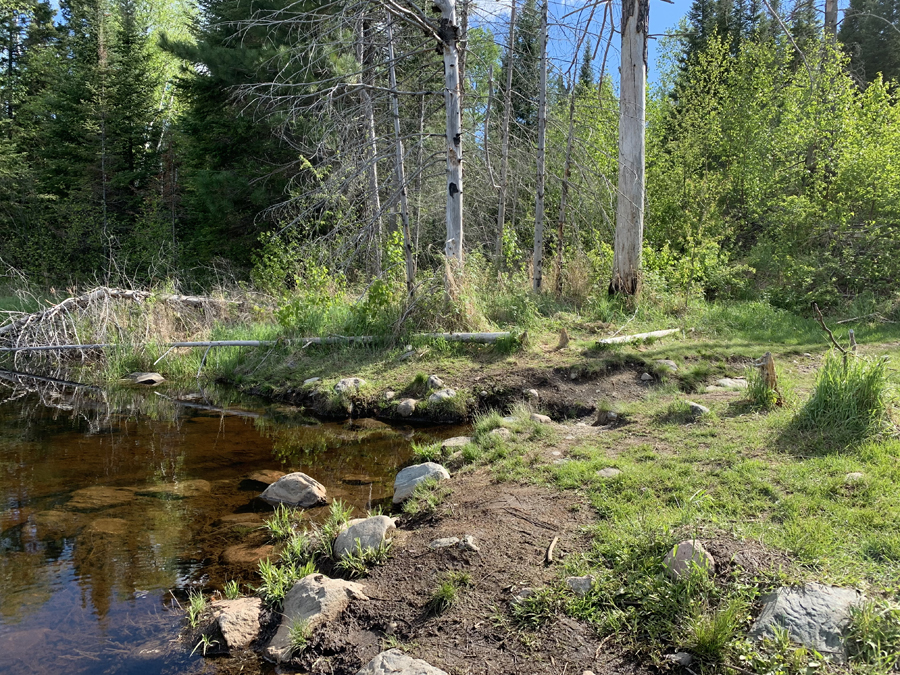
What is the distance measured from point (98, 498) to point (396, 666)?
429 cm

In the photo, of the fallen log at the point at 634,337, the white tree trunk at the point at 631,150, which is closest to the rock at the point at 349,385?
the fallen log at the point at 634,337

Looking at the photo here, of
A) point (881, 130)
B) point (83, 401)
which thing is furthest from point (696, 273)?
point (83, 401)

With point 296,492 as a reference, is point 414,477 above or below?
above

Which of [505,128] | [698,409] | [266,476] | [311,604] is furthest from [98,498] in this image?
[505,128]

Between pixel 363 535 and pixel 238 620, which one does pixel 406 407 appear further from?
pixel 238 620

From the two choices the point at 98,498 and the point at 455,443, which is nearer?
the point at 98,498

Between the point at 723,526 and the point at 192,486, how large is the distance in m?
5.03

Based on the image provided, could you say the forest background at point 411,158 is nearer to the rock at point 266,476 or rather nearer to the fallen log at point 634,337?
the fallen log at point 634,337

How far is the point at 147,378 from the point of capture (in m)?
10.7

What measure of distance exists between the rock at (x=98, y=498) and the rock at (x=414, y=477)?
277 cm

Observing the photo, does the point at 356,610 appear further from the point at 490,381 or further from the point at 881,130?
the point at 881,130

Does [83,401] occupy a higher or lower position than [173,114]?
lower

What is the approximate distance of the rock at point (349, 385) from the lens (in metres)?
8.15

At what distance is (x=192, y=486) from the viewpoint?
6016 millimetres
